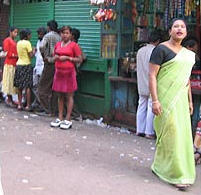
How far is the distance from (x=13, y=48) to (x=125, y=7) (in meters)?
3.05

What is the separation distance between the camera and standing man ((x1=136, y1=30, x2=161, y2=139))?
8.26 m

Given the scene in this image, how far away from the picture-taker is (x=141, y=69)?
835cm

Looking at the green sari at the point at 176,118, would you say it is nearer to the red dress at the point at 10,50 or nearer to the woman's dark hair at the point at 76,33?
the woman's dark hair at the point at 76,33

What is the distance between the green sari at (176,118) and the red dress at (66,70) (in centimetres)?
317

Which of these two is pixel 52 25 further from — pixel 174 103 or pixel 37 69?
pixel 174 103

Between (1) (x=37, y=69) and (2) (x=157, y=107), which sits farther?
(1) (x=37, y=69)

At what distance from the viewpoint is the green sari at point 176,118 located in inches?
225

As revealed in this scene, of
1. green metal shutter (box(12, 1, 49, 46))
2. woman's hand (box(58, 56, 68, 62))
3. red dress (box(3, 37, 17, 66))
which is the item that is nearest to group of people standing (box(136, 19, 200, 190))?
woman's hand (box(58, 56, 68, 62))

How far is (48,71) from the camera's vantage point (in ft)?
33.2

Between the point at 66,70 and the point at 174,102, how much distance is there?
133 inches

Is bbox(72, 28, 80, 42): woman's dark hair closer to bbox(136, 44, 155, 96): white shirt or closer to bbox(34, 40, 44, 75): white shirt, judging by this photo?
bbox(34, 40, 44, 75): white shirt

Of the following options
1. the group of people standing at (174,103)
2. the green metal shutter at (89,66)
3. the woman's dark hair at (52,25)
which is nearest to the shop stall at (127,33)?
the green metal shutter at (89,66)

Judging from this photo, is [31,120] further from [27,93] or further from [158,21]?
[158,21]

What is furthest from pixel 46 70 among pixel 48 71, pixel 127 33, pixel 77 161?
pixel 77 161
